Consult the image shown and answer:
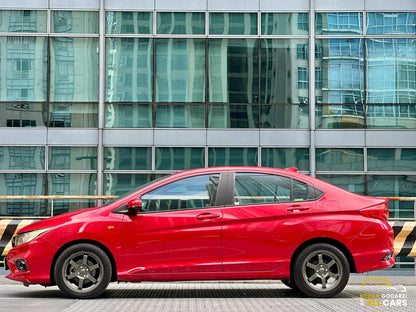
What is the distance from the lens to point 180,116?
20.6 meters

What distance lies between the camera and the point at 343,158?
2064 centimetres

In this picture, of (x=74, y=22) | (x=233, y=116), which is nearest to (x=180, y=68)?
(x=233, y=116)

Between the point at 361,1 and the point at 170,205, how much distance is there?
523 inches

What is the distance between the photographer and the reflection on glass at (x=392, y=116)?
20641 mm

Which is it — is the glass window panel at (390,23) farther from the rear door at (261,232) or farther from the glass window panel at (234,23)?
the rear door at (261,232)

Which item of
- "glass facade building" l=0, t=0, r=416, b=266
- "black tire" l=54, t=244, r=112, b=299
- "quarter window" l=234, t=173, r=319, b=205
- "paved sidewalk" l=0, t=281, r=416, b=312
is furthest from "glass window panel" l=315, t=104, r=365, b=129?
"black tire" l=54, t=244, r=112, b=299

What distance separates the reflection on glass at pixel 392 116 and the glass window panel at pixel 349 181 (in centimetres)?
141

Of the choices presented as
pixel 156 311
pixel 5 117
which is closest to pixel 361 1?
pixel 5 117

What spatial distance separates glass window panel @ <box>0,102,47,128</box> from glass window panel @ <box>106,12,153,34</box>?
2743 mm

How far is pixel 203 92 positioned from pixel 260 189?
11621mm

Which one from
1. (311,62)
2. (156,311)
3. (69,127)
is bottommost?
(156,311)

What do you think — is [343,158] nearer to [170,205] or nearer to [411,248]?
[411,248]

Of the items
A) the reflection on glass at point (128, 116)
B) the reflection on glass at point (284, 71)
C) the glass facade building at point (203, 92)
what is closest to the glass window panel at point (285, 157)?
the glass facade building at point (203, 92)

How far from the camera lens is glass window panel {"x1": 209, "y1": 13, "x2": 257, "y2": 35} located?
20797 mm
